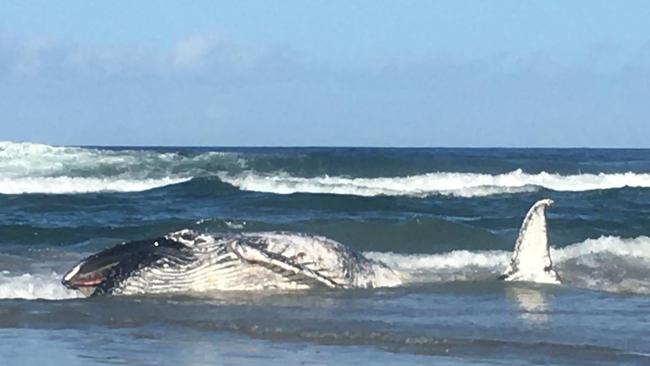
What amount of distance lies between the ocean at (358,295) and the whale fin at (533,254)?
0.24 metres

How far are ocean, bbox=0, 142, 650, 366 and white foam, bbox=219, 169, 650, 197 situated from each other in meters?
0.91

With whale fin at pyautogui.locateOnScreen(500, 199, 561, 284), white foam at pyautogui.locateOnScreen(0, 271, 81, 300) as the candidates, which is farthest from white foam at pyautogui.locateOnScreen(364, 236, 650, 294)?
white foam at pyautogui.locateOnScreen(0, 271, 81, 300)

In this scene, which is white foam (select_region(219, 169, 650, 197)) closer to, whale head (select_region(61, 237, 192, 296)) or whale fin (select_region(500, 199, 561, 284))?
whale fin (select_region(500, 199, 561, 284))

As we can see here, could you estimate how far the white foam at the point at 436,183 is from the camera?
1253 inches

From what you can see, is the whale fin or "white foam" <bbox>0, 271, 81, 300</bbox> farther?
the whale fin

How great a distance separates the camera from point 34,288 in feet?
37.6

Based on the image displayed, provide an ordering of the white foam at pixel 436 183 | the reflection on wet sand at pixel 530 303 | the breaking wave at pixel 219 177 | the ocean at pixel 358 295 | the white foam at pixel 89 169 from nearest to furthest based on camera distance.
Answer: the ocean at pixel 358 295
the reflection on wet sand at pixel 530 303
the white foam at pixel 436 183
the breaking wave at pixel 219 177
the white foam at pixel 89 169

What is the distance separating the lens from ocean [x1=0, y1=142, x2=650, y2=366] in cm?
798

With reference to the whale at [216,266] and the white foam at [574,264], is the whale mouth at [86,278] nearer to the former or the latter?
the whale at [216,266]

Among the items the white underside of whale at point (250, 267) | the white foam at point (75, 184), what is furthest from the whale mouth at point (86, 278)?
the white foam at point (75, 184)

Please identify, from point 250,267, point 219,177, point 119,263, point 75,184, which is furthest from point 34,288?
point 219,177

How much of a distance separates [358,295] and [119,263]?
189 cm

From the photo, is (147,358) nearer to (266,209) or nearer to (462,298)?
(462,298)

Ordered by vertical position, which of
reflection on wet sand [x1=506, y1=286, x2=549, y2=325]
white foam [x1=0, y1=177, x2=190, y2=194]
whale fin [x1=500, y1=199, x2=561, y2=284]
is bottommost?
reflection on wet sand [x1=506, y1=286, x2=549, y2=325]
